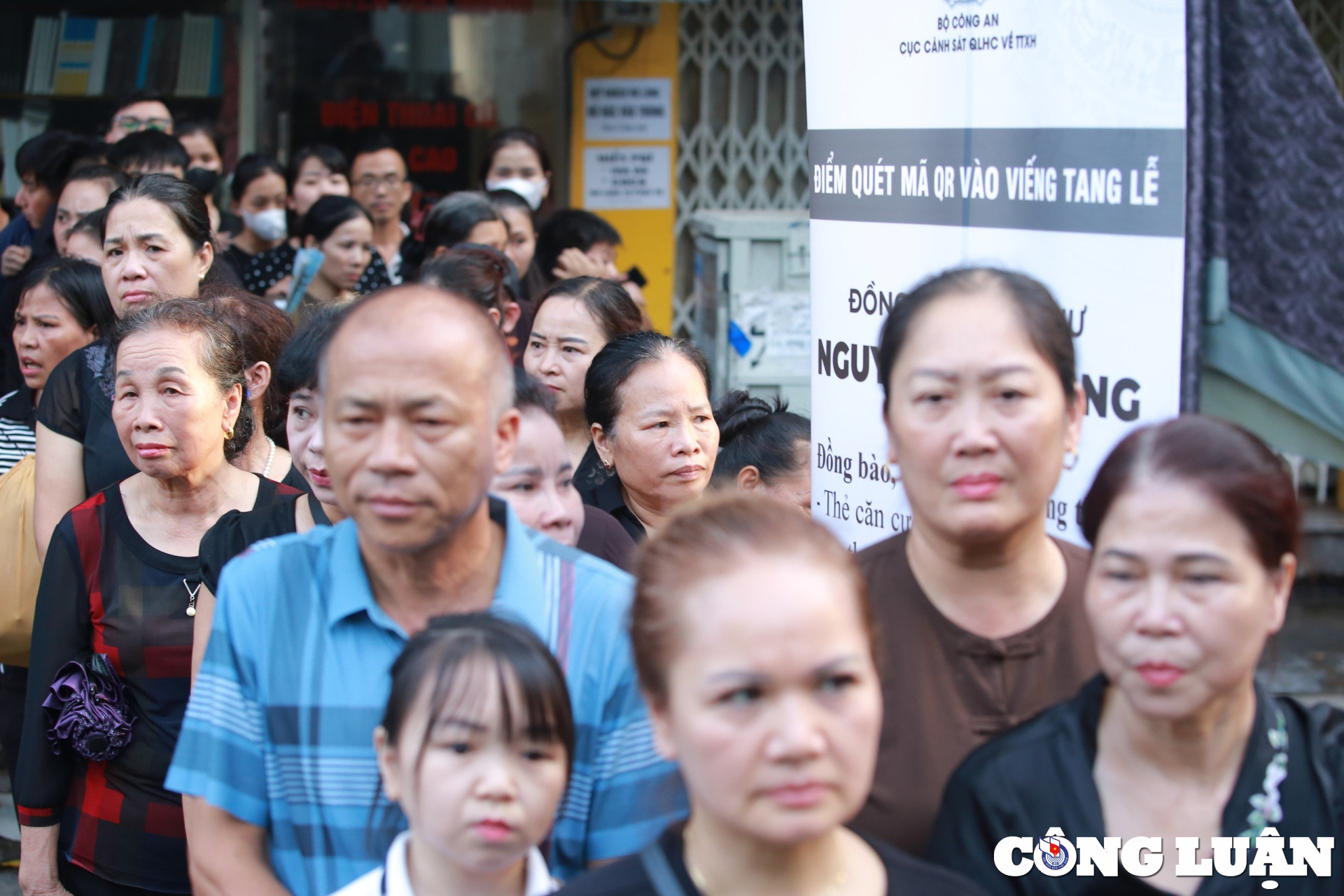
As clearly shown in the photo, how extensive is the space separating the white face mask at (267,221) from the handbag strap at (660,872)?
5.55m

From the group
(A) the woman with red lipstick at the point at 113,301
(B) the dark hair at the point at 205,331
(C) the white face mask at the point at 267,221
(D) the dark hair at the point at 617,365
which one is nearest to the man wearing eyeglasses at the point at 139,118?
(C) the white face mask at the point at 267,221

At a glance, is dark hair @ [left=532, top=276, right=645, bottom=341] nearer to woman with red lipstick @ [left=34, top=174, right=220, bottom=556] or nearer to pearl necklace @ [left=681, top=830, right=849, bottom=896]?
woman with red lipstick @ [left=34, top=174, right=220, bottom=556]

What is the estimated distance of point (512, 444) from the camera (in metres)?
2.07

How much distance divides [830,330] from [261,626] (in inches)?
62.0

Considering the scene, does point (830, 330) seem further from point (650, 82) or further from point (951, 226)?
point (650, 82)

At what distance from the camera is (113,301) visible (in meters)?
4.07

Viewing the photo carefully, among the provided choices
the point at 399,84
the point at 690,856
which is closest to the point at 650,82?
the point at 399,84

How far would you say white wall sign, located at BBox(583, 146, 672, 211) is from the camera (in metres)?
8.41

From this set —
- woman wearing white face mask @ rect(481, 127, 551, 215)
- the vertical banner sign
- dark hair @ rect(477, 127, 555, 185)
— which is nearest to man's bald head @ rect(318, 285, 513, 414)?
the vertical banner sign

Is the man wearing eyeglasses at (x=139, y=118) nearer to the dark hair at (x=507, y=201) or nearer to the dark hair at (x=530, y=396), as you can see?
the dark hair at (x=507, y=201)

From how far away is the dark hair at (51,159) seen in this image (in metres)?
6.39

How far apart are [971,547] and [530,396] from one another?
91 cm

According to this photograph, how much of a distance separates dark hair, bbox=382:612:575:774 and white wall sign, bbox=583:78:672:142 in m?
6.86

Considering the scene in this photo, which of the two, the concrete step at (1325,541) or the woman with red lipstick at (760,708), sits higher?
the woman with red lipstick at (760,708)
